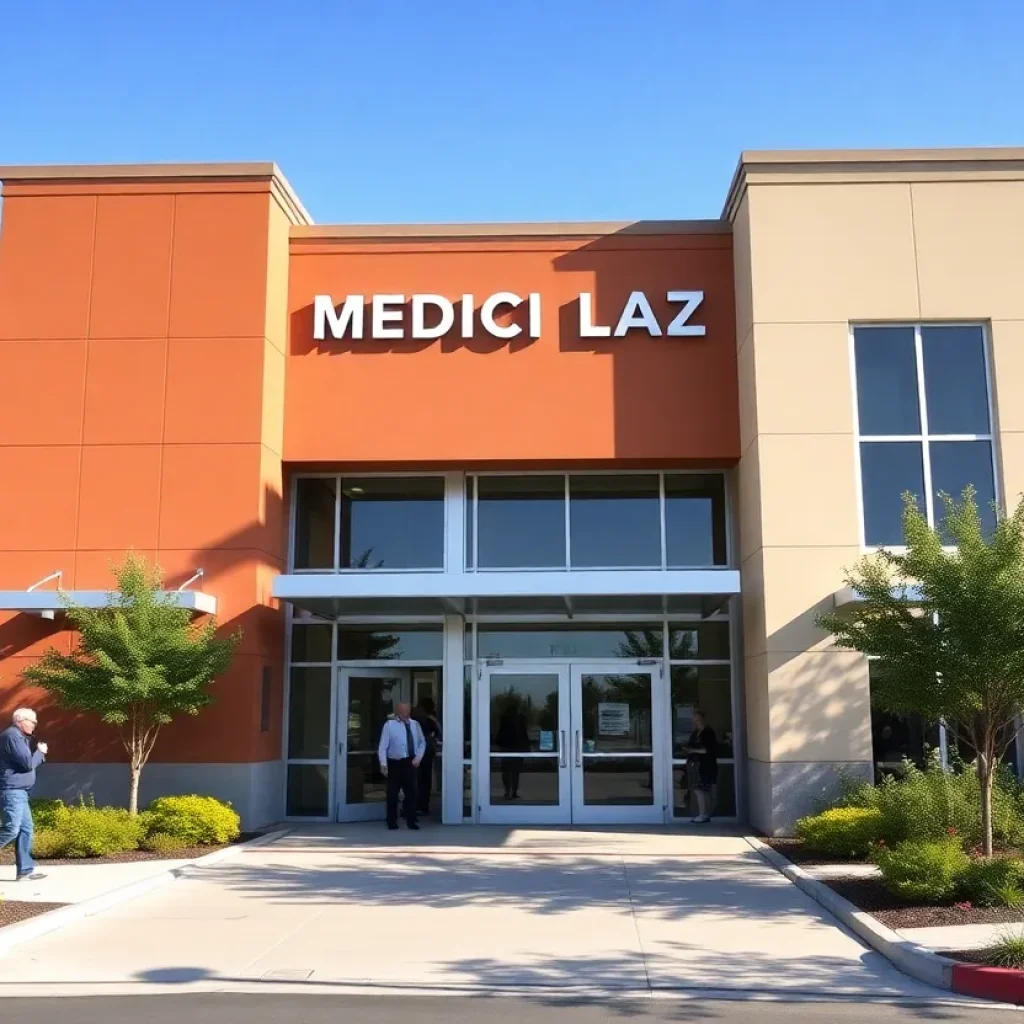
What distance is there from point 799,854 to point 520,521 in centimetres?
670

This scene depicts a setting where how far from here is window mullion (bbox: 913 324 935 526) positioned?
1603 centimetres

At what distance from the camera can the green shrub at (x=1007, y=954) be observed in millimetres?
7895

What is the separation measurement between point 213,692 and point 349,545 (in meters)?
→ 3.30

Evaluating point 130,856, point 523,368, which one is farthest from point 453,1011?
point 523,368

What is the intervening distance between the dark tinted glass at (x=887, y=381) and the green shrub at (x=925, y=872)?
23.7 feet

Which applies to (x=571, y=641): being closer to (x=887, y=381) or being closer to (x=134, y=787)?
(x=887, y=381)

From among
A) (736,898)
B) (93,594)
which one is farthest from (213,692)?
(736,898)

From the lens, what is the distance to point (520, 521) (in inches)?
706

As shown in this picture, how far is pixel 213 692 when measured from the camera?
15.9m

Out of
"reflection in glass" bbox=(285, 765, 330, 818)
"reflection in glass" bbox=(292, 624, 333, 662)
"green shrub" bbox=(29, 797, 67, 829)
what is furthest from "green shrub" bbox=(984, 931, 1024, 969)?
"reflection in glass" bbox=(292, 624, 333, 662)

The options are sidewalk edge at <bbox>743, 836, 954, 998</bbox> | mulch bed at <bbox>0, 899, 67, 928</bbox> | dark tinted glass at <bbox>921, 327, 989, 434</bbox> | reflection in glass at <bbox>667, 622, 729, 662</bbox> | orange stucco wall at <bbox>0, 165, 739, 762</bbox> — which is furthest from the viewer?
reflection in glass at <bbox>667, 622, 729, 662</bbox>

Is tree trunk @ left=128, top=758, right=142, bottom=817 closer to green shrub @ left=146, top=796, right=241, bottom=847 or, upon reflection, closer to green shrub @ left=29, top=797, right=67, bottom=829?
green shrub @ left=146, top=796, right=241, bottom=847

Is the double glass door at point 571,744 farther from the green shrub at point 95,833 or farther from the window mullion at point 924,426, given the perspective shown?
the green shrub at point 95,833

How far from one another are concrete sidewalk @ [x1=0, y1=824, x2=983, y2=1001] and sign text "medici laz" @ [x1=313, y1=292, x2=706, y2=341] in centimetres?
771
